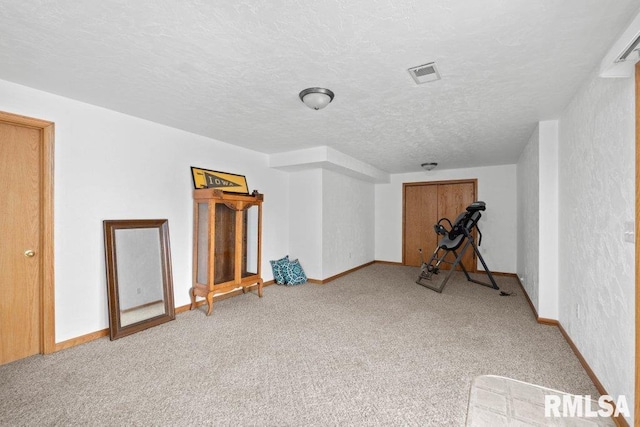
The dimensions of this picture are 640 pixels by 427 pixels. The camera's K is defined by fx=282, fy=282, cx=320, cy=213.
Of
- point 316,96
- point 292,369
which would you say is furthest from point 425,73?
point 292,369

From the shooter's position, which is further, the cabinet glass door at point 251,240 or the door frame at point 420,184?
the door frame at point 420,184

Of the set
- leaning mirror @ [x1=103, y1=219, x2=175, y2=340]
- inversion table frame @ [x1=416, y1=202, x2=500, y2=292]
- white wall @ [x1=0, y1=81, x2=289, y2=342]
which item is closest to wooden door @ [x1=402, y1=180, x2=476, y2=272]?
inversion table frame @ [x1=416, y1=202, x2=500, y2=292]

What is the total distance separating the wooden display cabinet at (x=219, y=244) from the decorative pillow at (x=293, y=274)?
2.53 feet

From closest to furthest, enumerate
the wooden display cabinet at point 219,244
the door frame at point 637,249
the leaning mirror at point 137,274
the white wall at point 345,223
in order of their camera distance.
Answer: the door frame at point 637,249
the leaning mirror at point 137,274
the wooden display cabinet at point 219,244
the white wall at point 345,223

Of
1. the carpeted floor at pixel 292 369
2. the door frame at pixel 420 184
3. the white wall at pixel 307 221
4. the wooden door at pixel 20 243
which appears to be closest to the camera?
the carpeted floor at pixel 292 369

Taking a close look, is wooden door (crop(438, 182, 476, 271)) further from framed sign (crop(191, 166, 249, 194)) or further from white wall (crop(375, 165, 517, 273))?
framed sign (crop(191, 166, 249, 194))

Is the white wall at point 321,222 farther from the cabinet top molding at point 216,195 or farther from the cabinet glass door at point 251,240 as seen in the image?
the cabinet top molding at point 216,195

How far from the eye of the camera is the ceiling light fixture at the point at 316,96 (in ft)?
7.65

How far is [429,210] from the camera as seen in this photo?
21.1 ft

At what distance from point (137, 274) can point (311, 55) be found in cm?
282

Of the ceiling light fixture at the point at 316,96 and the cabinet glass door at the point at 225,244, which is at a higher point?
the ceiling light fixture at the point at 316,96

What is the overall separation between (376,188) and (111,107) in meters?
5.54

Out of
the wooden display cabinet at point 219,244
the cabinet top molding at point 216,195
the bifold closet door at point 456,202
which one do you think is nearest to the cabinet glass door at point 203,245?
the wooden display cabinet at point 219,244

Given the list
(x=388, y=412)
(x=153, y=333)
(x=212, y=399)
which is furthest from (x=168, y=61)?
(x=388, y=412)
